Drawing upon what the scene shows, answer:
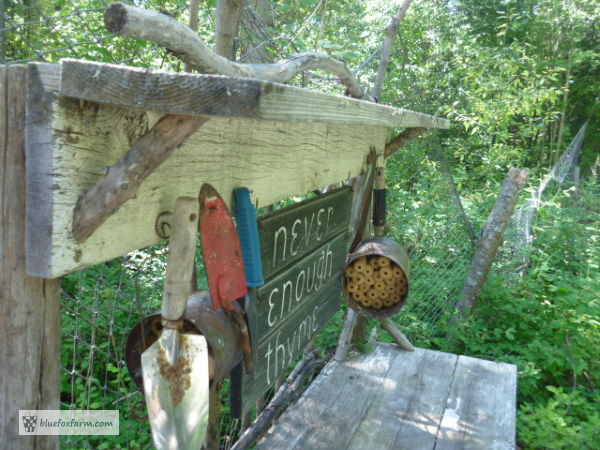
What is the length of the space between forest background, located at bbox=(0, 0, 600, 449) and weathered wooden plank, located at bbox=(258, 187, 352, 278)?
0.86m

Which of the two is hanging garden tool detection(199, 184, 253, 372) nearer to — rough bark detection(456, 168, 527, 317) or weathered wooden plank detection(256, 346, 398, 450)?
weathered wooden plank detection(256, 346, 398, 450)

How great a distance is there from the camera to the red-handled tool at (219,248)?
1.17m

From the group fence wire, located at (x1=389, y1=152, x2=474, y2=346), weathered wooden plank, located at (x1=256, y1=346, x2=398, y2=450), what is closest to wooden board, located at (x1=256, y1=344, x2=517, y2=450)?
weathered wooden plank, located at (x1=256, y1=346, x2=398, y2=450)

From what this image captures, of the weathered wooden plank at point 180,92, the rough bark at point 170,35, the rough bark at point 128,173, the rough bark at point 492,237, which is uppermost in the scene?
the rough bark at point 170,35

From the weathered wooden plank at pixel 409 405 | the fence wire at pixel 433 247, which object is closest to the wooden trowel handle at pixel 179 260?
the weathered wooden plank at pixel 409 405

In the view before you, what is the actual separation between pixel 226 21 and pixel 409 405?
241 centimetres

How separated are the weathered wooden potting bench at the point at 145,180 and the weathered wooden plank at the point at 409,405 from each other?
89 cm

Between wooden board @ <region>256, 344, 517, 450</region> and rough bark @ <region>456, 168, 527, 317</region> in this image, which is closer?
wooden board @ <region>256, 344, 517, 450</region>

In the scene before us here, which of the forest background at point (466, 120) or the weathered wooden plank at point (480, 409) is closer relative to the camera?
the weathered wooden plank at point (480, 409)

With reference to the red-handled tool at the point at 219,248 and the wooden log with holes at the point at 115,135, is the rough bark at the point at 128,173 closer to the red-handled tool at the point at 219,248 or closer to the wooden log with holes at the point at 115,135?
the wooden log with holes at the point at 115,135

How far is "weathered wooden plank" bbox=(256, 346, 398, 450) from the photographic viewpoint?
261cm

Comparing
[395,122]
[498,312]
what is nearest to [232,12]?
[395,122]

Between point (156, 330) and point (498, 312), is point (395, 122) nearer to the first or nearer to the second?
point (156, 330)

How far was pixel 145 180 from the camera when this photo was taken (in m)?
1.06
